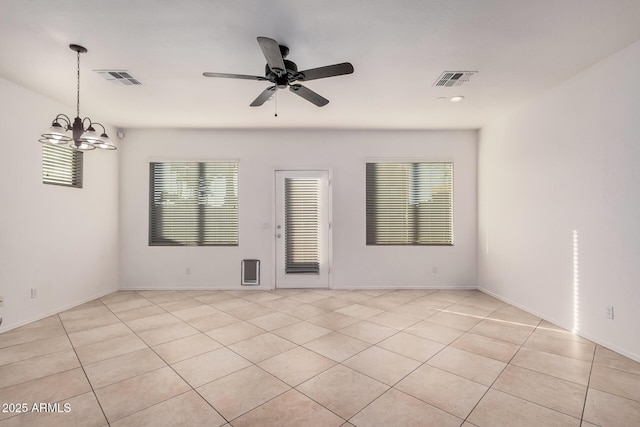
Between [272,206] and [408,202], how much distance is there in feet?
8.22

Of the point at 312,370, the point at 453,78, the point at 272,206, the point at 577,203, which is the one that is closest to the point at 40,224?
the point at 272,206

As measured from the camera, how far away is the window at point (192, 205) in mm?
5402

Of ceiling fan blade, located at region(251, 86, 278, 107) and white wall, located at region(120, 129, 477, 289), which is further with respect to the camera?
white wall, located at region(120, 129, 477, 289)

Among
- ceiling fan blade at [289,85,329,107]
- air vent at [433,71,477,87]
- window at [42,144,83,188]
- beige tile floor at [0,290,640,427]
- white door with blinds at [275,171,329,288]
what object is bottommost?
beige tile floor at [0,290,640,427]

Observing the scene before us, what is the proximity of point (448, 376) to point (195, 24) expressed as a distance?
3585 millimetres

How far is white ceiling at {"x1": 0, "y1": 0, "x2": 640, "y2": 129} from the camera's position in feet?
7.41

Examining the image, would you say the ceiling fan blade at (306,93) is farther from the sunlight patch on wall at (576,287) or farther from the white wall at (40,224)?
the white wall at (40,224)

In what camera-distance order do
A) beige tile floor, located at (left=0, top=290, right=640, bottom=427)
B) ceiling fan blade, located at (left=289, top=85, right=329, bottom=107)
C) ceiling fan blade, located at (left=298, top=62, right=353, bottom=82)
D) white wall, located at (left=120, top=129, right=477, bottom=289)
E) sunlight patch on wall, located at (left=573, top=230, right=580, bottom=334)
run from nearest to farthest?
beige tile floor, located at (left=0, top=290, right=640, bottom=427), ceiling fan blade, located at (left=298, top=62, right=353, bottom=82), ceiling fan blade, located at (left=289, top=85, right=329, bottom=107), sunlight patch on wall, located at (left=573, top=230, right=580, bottom=334), white wall, located at (left=120, top=129, right=477, bottom=289)

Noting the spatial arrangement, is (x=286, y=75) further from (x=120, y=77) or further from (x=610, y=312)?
(x=610, y=312)

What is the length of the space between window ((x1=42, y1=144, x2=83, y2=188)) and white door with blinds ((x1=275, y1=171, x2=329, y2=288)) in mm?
3046

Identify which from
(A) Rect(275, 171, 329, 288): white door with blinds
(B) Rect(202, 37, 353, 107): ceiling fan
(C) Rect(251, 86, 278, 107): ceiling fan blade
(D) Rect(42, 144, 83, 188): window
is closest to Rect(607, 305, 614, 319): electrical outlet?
(B) Rect(202, 37, 353, 107): ceiling fan

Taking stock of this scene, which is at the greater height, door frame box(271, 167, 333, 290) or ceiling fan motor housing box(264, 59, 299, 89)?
ceiling fan motor housing box(264, 59, 299, 89)

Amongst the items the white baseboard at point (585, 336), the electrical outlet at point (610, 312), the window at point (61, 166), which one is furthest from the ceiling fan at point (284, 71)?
the white baseboard at point (585, 336)

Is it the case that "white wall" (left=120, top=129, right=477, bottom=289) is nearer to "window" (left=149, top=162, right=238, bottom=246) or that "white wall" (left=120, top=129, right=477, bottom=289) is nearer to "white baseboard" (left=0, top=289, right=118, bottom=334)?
"window" (left=149, top=162, right=238, bottom=246)
